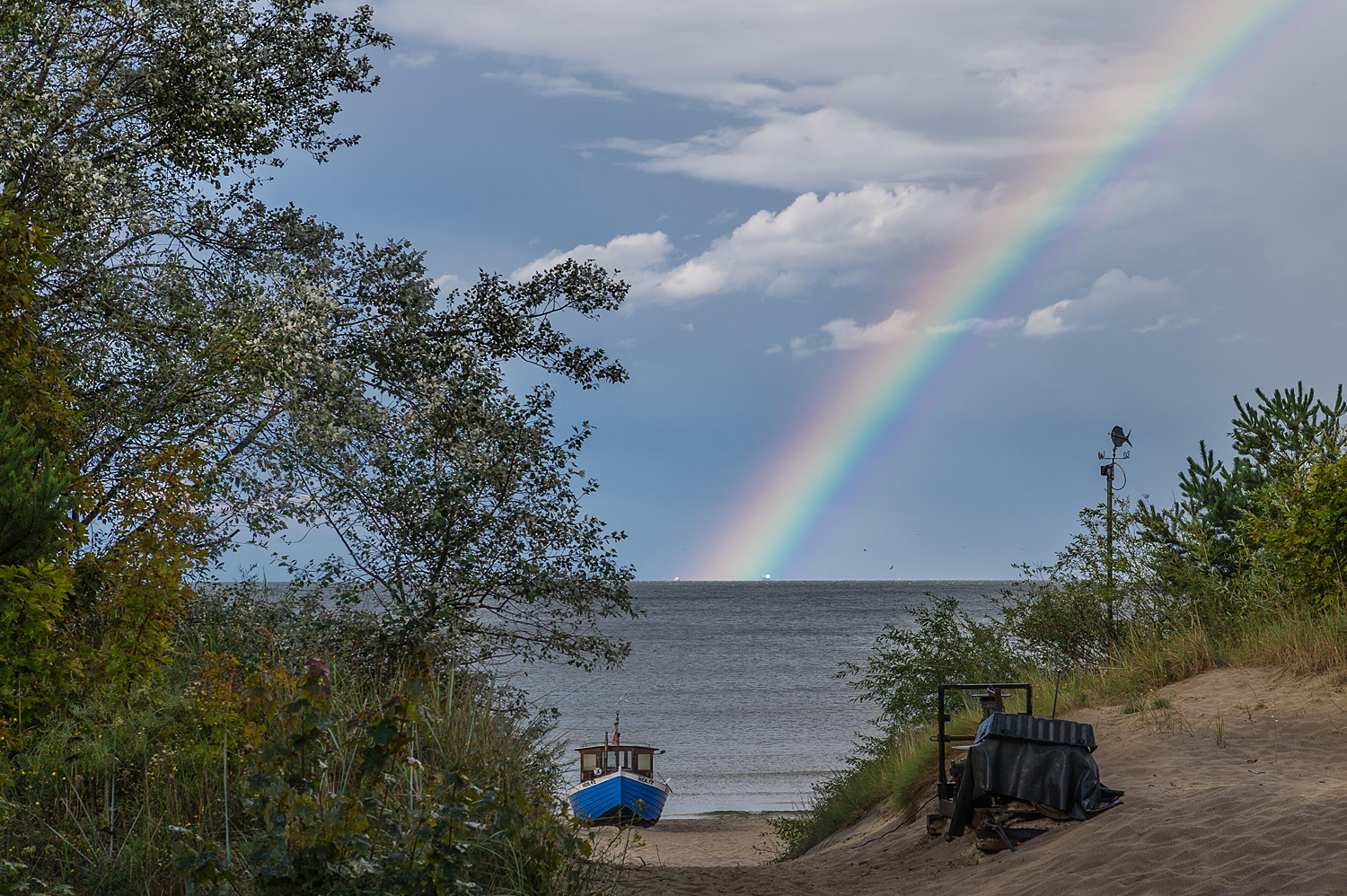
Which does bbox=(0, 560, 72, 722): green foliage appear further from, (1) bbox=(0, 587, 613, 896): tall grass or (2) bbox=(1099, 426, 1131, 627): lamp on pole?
(2) bbox=(1099, 426, 1131, 627): lamp on pole

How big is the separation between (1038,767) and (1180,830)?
1.44m

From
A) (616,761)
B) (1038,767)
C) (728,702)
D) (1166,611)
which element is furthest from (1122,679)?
(728,702)

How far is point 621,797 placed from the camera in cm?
2555

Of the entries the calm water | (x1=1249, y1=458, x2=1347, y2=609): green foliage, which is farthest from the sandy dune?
the calm water

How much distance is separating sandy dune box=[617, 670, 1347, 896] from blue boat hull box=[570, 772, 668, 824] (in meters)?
13.0

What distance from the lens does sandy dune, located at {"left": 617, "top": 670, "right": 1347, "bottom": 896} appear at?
6.80 m

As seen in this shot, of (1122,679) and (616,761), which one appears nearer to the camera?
(1122,679)

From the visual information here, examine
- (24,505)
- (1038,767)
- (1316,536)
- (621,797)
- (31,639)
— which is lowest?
(621,797)

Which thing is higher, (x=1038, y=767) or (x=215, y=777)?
(x=215, y=777)

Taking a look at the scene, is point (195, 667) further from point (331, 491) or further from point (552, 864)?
point (552, 864)

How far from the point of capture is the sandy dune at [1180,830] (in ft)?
22.3

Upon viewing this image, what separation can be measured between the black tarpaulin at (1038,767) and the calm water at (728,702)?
375 cm

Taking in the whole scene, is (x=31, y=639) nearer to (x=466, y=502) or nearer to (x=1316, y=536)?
(x=466, y=502)

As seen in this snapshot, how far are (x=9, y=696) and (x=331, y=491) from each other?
386 centimetres
